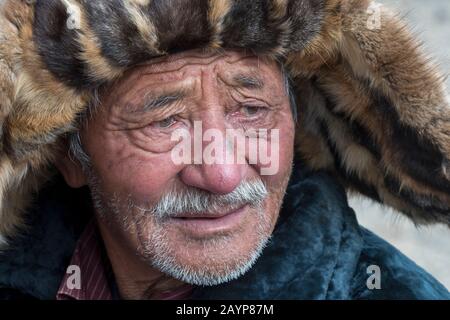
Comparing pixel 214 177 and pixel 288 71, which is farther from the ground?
pixel 288 71

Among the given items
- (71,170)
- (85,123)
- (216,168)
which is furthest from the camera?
(71,170)

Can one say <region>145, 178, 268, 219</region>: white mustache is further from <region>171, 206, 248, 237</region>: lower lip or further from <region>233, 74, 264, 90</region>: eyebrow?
<region>233, 74, 264, 90</region>: eyebrow

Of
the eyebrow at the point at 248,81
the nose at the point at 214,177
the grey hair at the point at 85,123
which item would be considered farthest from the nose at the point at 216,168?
the grey hair at the point at 85,123

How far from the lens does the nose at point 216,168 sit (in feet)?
6.08

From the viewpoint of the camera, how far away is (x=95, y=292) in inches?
85.6

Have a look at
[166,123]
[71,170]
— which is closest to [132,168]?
[166,123]

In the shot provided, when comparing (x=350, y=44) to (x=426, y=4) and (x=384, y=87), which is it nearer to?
(x=384, y=87)

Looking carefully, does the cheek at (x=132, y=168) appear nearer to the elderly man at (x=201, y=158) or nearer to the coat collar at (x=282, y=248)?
the elderly man at (x=201, y=158)

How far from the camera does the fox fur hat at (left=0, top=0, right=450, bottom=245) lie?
5.60 ft

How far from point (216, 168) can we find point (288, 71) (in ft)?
1.01

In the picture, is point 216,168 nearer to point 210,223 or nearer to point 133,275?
point 210,223

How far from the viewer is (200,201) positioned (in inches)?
75.1

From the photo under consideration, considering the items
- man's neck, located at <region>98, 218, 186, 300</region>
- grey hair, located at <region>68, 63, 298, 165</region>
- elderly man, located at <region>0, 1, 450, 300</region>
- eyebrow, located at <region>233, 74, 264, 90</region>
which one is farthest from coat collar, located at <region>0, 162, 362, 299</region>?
eyebrow, located at <region>233, 74, 264, 90</region>

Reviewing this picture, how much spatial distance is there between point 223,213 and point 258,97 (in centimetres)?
27
